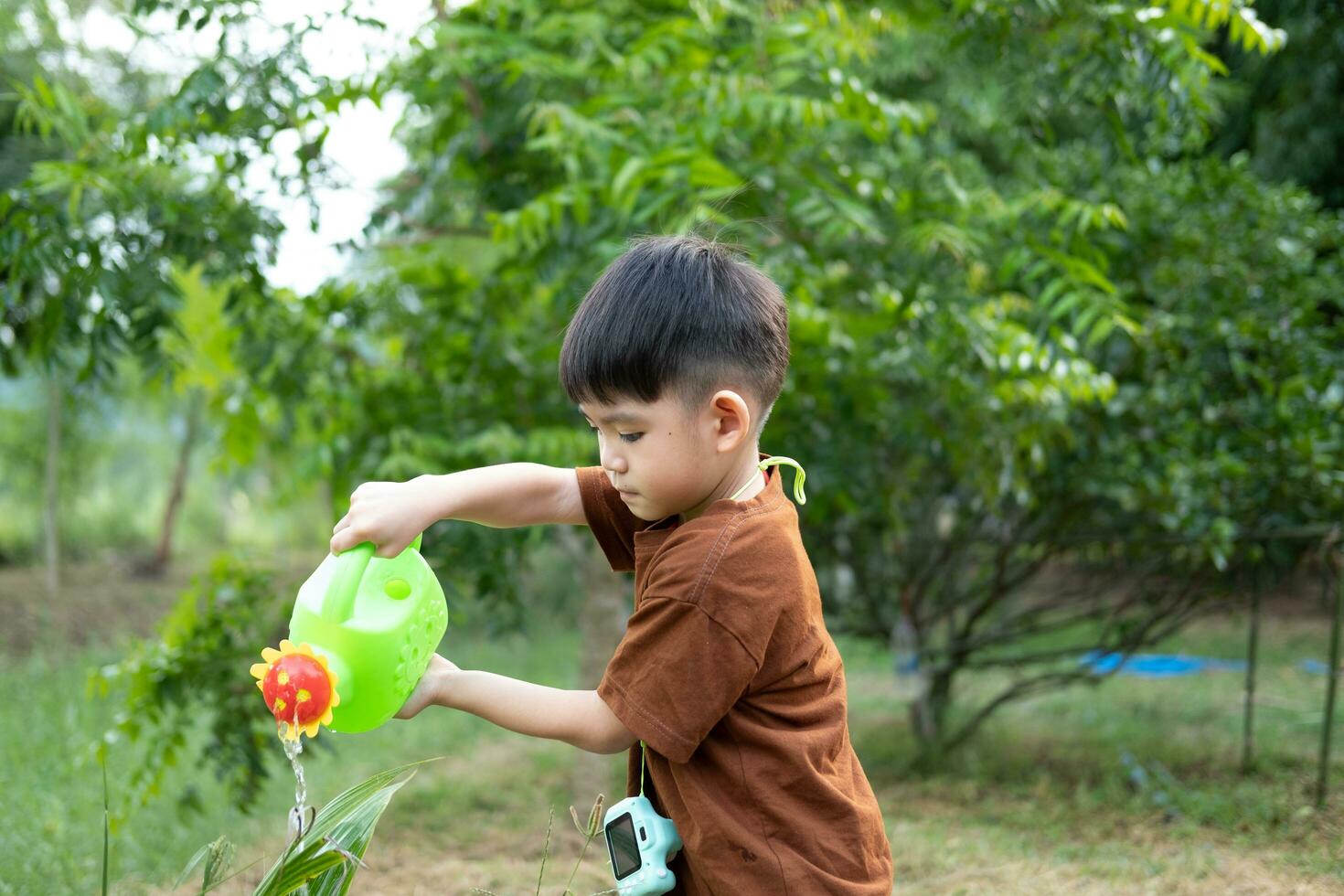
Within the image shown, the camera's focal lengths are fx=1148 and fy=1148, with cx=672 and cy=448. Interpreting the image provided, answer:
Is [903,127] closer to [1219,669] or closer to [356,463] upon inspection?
Result: [356,463]

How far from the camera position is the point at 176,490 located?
9.16 metres

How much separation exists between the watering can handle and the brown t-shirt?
36 cm

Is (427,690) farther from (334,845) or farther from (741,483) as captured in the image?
(741,483)

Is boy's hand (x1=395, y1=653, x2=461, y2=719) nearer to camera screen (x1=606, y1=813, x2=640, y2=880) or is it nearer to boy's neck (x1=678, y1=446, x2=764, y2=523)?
camera screen (x1=606, y1=813, x2=640, y2=880)

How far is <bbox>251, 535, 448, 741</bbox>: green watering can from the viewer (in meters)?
1.44

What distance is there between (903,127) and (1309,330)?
1952 millimetres

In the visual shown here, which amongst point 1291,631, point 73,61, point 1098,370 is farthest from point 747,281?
point 1291,631

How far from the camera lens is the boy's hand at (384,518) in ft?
4.97

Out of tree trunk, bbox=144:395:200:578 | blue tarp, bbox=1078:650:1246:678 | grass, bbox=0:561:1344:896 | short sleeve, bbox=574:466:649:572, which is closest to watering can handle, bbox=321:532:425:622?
short sleeve, bbox=574:466:649:572

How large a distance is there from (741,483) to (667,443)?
0.56 ft

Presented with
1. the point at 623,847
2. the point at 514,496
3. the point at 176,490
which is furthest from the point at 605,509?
the point at 176,490

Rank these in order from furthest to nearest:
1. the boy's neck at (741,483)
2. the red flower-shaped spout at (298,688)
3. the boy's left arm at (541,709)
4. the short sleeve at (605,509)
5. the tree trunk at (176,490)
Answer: the tree trunk at (176,490), the short sleeve at (605,509), the boy's neck at (741,483), the boy's left arm at (541,709), the red flower-shaped spout at (298,688)

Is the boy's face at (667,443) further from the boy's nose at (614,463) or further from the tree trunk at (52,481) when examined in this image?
the tree trunk at (52,481)

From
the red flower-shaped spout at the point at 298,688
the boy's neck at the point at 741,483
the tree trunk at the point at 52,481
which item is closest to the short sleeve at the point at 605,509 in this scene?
the boy's neck at the point at 741,483
